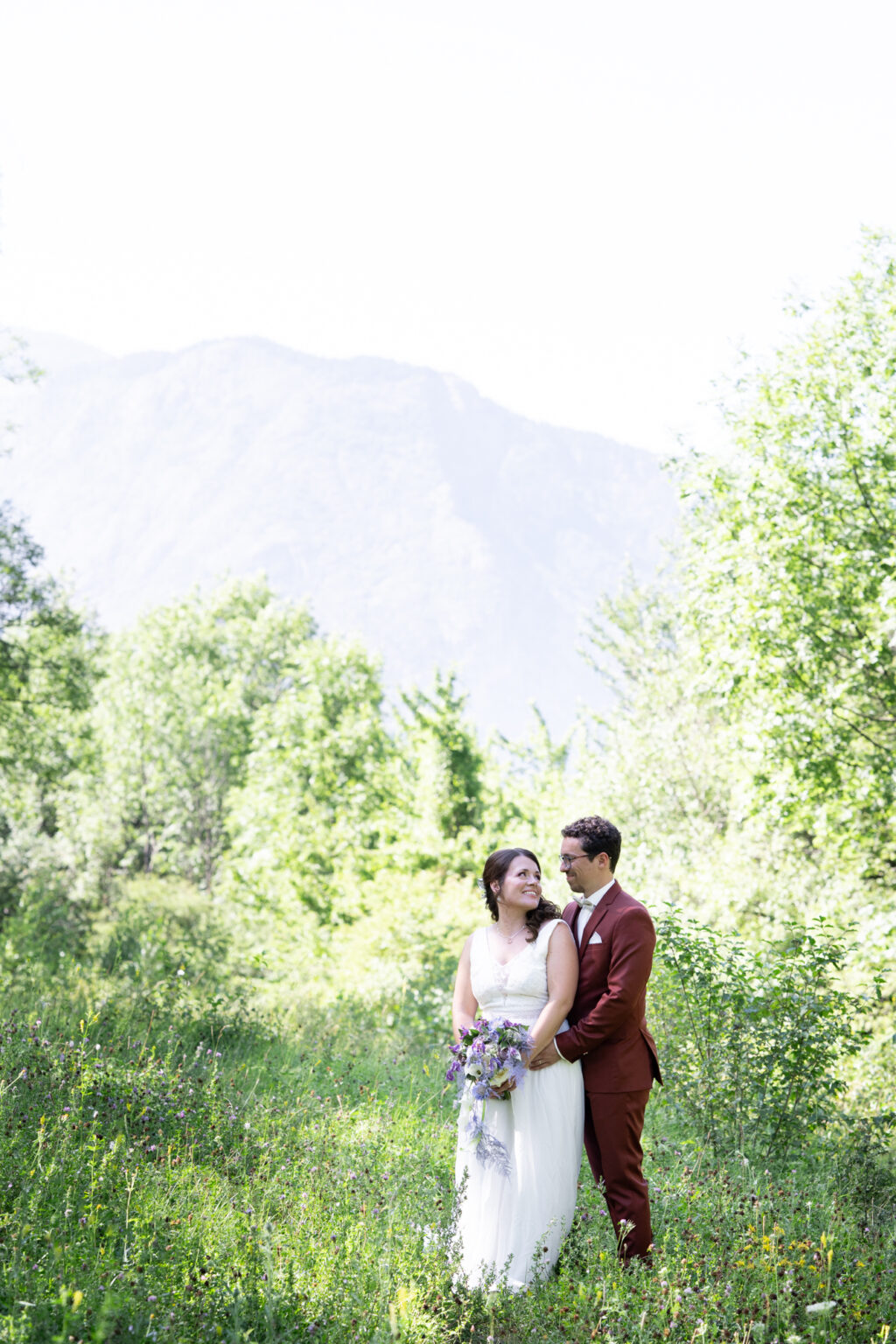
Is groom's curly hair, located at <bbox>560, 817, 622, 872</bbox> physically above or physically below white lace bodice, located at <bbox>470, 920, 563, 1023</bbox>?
above

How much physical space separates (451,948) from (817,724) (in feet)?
23.5

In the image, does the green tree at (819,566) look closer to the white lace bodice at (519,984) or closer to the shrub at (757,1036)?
the shrub at (757,1036)

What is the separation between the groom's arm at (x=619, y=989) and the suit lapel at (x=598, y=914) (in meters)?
0.14

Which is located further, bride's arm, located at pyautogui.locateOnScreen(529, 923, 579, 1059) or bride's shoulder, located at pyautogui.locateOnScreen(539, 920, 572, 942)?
bride's shoulder, located at pyautogui.locateOnScreen(539, 920, 572, 942)

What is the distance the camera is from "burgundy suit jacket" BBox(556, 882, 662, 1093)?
188 inches

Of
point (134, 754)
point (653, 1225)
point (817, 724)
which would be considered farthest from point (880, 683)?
point (134, 754)

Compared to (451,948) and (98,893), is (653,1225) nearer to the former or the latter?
(451,948)

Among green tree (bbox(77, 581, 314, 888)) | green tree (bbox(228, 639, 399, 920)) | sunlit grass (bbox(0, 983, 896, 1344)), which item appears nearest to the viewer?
sunlit grass (bbox(0, 983, 896, 1344))

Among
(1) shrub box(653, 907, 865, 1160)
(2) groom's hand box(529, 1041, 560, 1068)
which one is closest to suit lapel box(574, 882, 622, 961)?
(2) groom's hand box(529, 1041, 560, 1068)

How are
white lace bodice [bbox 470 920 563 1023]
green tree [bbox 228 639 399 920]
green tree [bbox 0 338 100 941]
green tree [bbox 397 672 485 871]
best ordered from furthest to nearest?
green tree [bbox 228 639 399 920]
green tree [bbox 397 672 485 871]
green tree [bbox 0 338 100 941]
white lace bodice [bbox 470 920 563 1023]

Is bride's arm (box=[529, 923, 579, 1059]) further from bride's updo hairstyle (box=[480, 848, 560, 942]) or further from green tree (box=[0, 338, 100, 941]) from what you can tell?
green tree (box=[0, 338, 100, 941])

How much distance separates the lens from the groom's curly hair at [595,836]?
500 cm

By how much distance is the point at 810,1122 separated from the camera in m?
6.89

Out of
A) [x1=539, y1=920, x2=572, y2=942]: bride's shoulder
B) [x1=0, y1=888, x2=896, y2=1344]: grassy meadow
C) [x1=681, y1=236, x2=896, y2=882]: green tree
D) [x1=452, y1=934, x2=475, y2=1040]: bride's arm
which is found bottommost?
[x1=0, y1=888, x2=896, y2=1344]: grassy meadow
